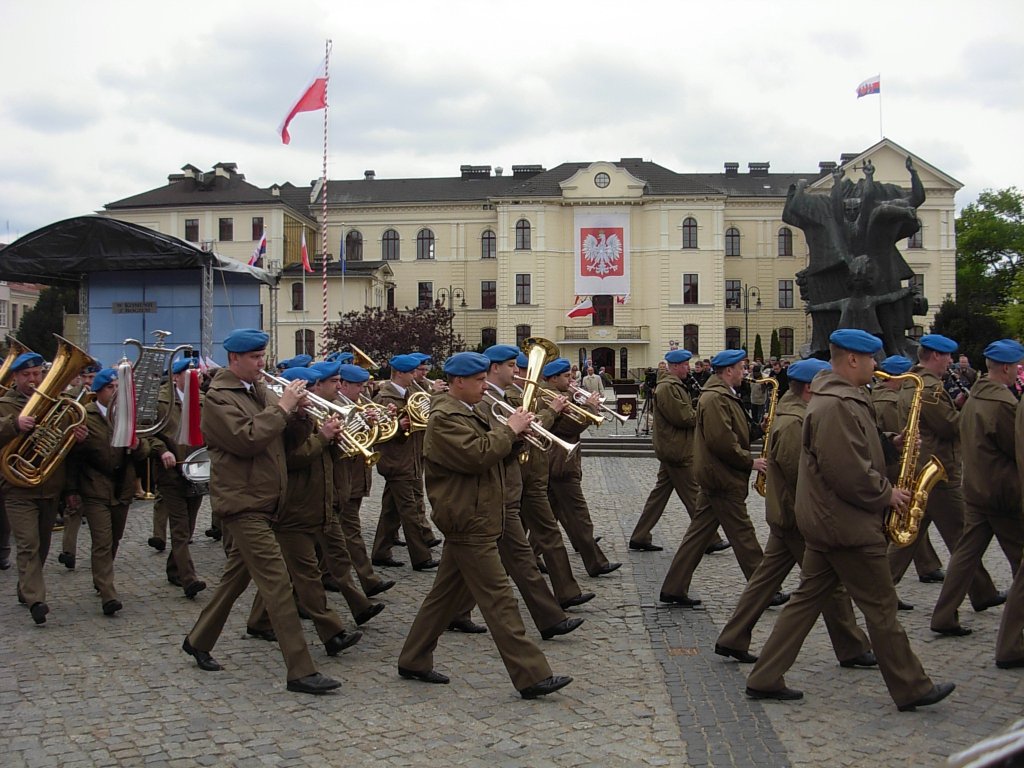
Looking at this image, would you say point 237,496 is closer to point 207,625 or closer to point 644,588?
point 207,625

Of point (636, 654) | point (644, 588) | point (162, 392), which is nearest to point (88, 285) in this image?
point (162, 392)

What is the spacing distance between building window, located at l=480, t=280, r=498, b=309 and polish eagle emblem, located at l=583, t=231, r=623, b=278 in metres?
8.40

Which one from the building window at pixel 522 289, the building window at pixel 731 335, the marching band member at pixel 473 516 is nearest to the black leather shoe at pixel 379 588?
the marching band member at pixel 473 516

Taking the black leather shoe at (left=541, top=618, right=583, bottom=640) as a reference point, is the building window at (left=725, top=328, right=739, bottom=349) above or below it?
above

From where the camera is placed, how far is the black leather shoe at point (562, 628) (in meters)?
7.15

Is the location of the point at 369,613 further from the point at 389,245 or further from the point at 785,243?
the point at 785,243

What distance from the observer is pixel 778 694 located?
5.87m

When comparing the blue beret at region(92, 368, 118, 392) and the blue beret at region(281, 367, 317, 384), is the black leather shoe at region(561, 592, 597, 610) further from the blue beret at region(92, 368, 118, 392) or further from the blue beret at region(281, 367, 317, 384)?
the blue beret at region(92, 368, 118, 392)

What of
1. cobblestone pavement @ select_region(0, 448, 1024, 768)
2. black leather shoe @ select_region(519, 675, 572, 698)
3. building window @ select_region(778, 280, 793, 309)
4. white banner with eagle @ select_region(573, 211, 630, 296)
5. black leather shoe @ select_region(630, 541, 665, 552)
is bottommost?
black leather shoe @ select_region(630, 541, 665, 552)

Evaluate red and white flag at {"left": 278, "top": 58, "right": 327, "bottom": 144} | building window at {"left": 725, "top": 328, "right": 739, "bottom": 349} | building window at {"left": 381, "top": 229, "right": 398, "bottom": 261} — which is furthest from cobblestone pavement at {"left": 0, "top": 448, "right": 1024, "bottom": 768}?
building window at {"left": 381, "top": 229, "right": 398, "bottom": 261}

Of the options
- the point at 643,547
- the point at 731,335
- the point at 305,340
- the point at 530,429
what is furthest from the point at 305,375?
the point at 731,335

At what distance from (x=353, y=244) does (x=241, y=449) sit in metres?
66.8

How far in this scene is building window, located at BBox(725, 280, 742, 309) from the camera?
230 ft

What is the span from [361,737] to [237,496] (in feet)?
5.63
